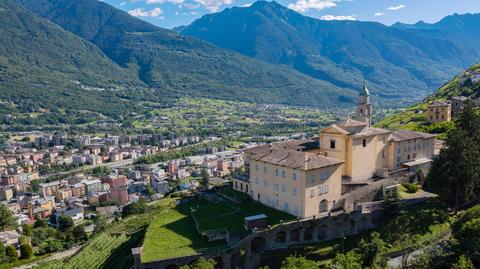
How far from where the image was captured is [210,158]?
552 ft

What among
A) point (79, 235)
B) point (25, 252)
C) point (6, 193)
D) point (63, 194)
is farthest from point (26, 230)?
point (6, 193)

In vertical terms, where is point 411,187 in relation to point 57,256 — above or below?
above

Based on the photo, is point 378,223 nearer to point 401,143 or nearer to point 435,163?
point 435,163

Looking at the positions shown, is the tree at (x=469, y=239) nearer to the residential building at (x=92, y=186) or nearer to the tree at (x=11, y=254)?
the tree at (x=11, y=254)

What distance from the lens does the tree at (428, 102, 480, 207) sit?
4284 cm

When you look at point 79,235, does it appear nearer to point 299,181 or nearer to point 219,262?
point 219,262

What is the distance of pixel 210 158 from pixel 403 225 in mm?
128346

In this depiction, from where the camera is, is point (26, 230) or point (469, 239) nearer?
point (469, 239)

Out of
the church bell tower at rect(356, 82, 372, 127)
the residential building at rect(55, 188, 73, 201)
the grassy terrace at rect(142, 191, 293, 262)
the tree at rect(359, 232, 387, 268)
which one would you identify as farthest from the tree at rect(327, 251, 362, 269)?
the residential building at rect(55, 188, 73, 201)

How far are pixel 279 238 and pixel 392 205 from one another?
1336 centimetres

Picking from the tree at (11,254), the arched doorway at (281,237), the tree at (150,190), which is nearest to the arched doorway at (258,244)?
the arched doorway at (281,237)

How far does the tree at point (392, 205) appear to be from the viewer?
4600 cm

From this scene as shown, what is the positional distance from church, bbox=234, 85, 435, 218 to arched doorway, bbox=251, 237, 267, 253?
542 cm

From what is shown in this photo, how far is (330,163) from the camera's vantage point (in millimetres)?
47031
